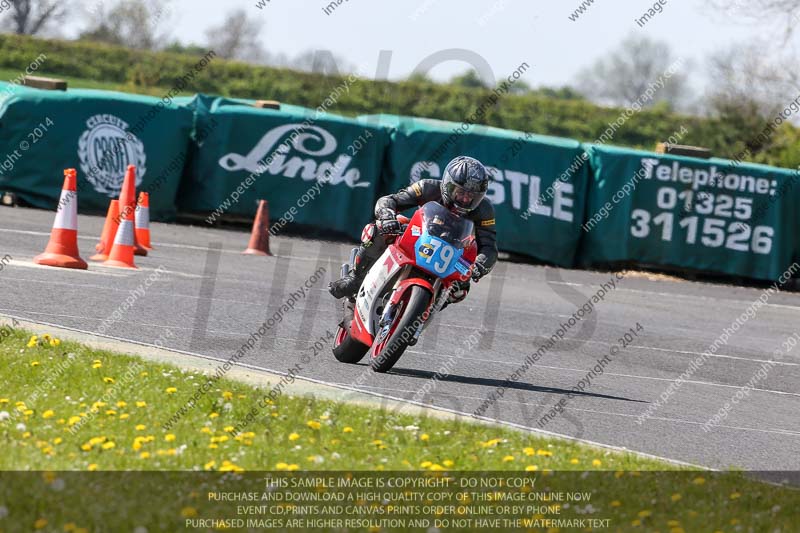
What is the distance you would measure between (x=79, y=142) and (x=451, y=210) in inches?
492

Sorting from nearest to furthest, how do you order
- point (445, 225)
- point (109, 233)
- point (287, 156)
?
point (445, 225)
point (109, 233)
point (287, 156)

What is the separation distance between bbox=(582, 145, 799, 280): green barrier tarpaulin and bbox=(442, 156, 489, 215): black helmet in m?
12.8

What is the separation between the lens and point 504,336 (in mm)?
13039

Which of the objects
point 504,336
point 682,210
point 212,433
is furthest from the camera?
point 682,210

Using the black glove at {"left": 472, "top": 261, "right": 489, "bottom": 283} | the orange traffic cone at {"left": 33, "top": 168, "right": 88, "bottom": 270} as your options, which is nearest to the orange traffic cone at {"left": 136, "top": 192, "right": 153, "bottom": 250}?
the orange traffic cone at {"left": 33, "top": 168, "right": 88, "bottom": 270}

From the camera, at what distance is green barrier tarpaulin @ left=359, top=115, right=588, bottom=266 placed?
2175 centimetres

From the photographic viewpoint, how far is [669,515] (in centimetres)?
610

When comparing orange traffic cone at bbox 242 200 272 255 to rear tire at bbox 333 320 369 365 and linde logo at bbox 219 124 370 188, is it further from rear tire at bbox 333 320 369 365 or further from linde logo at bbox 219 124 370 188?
rear tire at bbox 333 320 369 365

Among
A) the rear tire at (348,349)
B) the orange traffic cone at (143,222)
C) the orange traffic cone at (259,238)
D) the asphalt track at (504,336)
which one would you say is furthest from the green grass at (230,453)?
the orange traffic cone at (259,238)

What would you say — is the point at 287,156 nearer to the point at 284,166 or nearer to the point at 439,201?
the point at 284,166

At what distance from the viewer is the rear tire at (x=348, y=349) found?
32.9 ft

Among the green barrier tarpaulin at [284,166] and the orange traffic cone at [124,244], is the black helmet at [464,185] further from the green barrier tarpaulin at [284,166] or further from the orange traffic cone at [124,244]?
the green barrier tarpaulin at [284,166]

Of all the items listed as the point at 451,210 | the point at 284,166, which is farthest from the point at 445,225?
the point at 284,166

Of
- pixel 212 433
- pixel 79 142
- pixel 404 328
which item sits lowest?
pixel 212 433
